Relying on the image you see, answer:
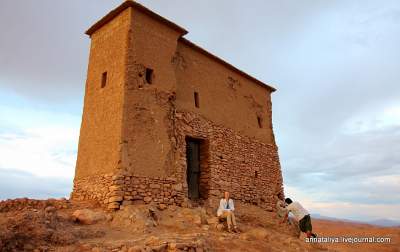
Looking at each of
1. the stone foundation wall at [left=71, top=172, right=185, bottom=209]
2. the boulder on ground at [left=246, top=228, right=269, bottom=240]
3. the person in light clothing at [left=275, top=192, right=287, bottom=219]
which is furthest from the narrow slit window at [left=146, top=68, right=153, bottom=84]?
the person in light clothing at [left=275, top=192, right=287, bottom=219]

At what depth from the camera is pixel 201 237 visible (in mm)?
7531

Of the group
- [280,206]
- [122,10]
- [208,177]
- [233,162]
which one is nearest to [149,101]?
[122,10]

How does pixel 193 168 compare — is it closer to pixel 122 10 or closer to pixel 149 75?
pixel 149 75

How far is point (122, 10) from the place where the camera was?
35.5ft

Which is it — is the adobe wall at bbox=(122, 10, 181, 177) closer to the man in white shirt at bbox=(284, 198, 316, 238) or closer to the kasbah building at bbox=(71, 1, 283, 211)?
the kasbah building at bbox=(71, 1, 283, 211)

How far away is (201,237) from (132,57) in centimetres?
594

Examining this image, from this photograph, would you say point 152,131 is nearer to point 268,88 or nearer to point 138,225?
point 138,225

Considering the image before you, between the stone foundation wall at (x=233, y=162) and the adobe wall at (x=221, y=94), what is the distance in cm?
40

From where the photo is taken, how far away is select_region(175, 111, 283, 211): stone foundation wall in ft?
38.5

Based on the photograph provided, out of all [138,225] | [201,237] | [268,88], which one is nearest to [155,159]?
[138,225]

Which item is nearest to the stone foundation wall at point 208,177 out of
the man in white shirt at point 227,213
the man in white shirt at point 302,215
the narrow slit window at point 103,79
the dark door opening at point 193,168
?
the dark door opening at point 193,168

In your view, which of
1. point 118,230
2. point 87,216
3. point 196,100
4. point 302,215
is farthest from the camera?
point 196,100

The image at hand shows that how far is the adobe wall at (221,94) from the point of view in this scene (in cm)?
1226

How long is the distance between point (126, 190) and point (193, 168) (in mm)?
3546
